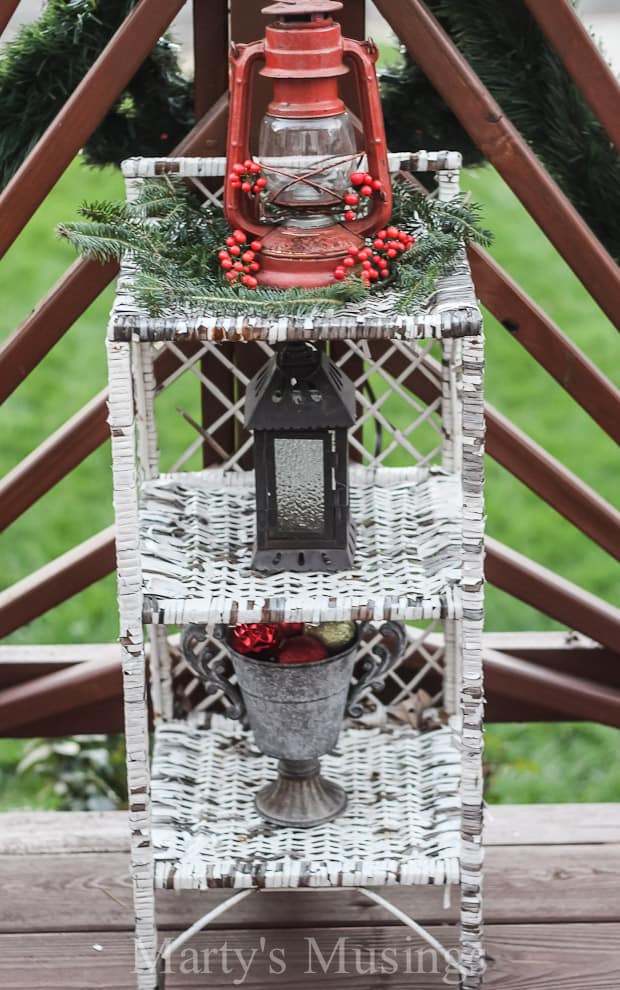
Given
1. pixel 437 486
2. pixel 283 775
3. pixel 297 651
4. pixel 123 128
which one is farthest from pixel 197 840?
pixel 123 128

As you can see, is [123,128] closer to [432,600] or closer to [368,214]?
[368,214]

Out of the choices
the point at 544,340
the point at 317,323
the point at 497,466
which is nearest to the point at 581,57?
the point at 544,340

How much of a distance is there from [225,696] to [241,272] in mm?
613

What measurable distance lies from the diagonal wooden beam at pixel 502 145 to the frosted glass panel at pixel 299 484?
0.48 metres

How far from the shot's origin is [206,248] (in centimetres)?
165

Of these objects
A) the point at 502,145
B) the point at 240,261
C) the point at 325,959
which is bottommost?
the point at 325,959

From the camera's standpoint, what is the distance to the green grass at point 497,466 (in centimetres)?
275

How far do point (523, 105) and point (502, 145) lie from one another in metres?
0.17

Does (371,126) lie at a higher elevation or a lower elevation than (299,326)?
higher

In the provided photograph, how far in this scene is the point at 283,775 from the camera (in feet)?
6.09

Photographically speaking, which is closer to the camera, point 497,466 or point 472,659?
point 472,659

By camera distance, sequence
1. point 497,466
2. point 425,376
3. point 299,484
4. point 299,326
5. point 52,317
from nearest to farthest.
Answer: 1. point 299,326
2. point 299,484
3. point 52,317
4. point 425,376
5. point 497,466

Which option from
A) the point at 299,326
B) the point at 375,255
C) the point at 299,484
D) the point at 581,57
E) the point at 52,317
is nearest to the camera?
the point at 299,326

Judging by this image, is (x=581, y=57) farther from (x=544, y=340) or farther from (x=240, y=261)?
(x=240, y=261)
